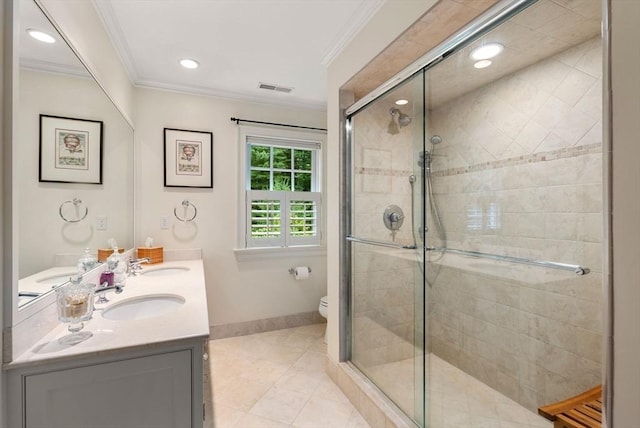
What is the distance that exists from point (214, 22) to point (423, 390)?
8.21ft

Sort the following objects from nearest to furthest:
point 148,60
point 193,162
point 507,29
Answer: point 507,29 → point 148,60 → point 193,162

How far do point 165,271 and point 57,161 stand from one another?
4.15 ft

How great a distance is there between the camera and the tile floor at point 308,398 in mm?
1732

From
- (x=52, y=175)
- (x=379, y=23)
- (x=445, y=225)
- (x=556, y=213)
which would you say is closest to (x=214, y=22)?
(x=379, y=23)

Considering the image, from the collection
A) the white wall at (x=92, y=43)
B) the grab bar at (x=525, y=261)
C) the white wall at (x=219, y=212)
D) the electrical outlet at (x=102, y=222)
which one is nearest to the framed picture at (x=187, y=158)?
the white wall at (x=219, y=212)

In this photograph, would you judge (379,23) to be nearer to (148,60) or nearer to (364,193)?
(364,193)

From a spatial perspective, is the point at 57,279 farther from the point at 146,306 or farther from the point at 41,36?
the point at 41,36

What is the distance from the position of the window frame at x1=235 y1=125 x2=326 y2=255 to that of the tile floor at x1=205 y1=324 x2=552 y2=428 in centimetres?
103

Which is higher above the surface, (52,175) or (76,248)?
(52,175)

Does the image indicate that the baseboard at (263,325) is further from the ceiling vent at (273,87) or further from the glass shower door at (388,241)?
the ceiling vent at (273,87)

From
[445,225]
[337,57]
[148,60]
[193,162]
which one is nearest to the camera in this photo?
[445,225]

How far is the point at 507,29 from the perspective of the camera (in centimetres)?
141

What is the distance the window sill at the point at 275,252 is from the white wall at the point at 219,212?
0.12ft

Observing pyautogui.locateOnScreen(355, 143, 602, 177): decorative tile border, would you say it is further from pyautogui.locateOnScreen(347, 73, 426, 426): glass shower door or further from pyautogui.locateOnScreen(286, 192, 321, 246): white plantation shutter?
pyautogui.locateOnScreen(286, 192, 321, 246): white plantation shutter
